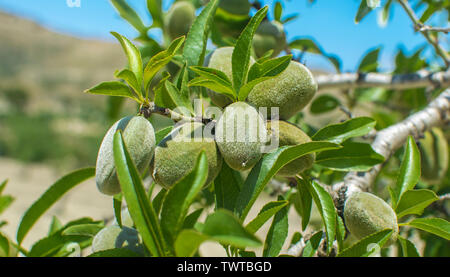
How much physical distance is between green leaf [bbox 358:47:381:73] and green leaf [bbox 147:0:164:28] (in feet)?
2.81

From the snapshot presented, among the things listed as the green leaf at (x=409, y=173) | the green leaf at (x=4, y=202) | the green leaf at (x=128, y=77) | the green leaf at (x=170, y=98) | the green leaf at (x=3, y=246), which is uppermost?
the green leaf at (x=128, y=77)

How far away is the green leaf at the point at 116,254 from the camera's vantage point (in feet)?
2.26

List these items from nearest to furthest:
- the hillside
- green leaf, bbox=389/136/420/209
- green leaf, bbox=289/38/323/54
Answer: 1. green leaf, bbox=389/136/420/209
2. green leaf, bbox=289/38/323/54
3. the hillside

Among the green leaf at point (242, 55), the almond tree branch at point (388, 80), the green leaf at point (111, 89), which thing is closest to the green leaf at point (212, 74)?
the green leaf at point (242, 55)

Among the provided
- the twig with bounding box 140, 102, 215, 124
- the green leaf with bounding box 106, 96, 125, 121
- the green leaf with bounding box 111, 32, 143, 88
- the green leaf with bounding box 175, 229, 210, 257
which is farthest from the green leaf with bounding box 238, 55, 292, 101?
the green leaf with bounding box 106, 96, 125, 121

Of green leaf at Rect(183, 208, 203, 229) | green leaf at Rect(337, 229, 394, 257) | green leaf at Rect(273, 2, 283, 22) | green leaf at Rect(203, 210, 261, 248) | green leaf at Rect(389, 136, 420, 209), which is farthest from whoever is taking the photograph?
green leaf at Rect(273, 2, 283, 22)

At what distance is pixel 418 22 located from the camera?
45.3 inches

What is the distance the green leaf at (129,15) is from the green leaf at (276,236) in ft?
2.47

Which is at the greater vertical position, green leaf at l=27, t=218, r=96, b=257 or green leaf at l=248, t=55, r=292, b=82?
green leaf at l=248, t=55, r=292, b=82

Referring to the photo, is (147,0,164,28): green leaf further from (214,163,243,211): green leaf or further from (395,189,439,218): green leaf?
(395,189,439,218): green leaf

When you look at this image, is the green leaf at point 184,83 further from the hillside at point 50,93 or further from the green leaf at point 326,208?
the hillside at point 50,93

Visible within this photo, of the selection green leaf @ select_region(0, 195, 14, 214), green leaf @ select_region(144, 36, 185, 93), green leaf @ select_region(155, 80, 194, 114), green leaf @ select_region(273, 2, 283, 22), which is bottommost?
green leaf @ select_region(0, 195, 14, 214)

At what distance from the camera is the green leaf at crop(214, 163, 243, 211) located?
788mm
